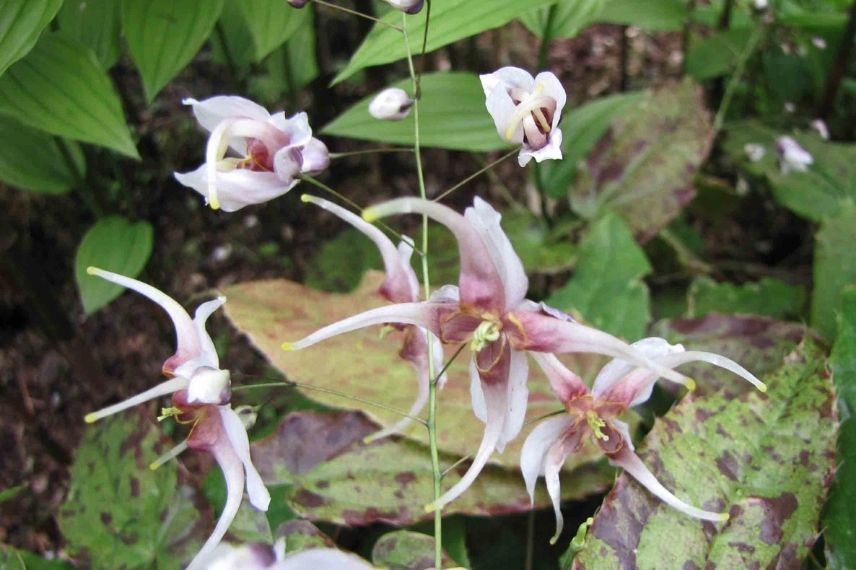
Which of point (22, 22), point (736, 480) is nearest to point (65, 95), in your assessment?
point (22, 22)

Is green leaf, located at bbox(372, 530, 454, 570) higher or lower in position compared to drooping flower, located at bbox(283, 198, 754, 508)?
lower

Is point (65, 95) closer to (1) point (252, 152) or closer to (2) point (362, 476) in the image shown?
(1) point (252, 152)

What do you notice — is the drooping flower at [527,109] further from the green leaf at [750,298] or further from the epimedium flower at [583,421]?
the green leaf at [750,298]

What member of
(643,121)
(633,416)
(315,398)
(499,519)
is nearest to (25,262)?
(315,398)

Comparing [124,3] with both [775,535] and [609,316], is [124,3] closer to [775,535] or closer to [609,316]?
[609,316]

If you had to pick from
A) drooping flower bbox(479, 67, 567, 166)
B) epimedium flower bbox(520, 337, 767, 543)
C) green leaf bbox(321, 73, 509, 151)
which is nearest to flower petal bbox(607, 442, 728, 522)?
epimedium flower bbox(520, 337, 767, 543)

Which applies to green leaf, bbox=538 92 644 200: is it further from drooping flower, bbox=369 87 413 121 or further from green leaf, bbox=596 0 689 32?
drooping flower, bbox=369 87 413 121
